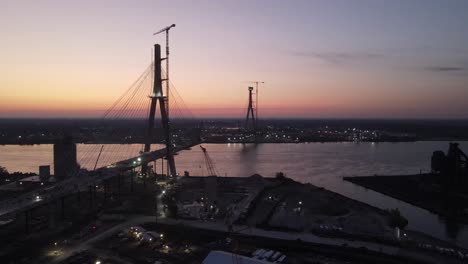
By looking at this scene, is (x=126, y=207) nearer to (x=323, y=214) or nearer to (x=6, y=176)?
(x=323, y=214)

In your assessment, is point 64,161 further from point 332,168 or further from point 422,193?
point 332,168

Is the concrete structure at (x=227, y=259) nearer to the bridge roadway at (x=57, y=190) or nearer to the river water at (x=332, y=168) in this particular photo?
the bridge roadway at (x=57, y=190)

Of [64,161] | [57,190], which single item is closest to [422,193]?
[57,190]

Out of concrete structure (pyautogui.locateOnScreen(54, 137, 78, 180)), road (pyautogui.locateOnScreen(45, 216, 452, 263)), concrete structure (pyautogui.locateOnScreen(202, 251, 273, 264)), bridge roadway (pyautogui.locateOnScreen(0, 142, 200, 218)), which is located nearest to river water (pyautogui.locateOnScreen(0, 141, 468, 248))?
road (pyautogui.locateOnScreen(45, 216, 452, 263))

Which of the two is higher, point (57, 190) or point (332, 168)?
point (57, 190)

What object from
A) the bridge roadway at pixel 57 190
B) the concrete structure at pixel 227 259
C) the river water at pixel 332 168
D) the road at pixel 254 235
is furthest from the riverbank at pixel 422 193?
the bridge roadway at pixel 57 190

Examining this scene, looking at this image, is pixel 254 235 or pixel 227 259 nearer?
pixel 227 259

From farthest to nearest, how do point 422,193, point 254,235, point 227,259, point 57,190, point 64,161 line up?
1. point 64,161
2. point 422,193
3. point 57,190
4. point 254,235
5. point 227,259

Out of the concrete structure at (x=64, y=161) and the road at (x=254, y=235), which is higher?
the concrete structure at (x=64, y=161)


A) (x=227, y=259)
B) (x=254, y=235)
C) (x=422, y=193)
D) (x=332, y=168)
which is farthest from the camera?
(x=332, y=168)

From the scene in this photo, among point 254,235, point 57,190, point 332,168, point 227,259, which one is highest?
point 57,190

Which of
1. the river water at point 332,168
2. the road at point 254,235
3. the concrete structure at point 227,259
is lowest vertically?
the river water at point 332,168

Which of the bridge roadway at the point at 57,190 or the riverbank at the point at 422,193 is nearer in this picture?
the bridge roadway at the point at 57,190
